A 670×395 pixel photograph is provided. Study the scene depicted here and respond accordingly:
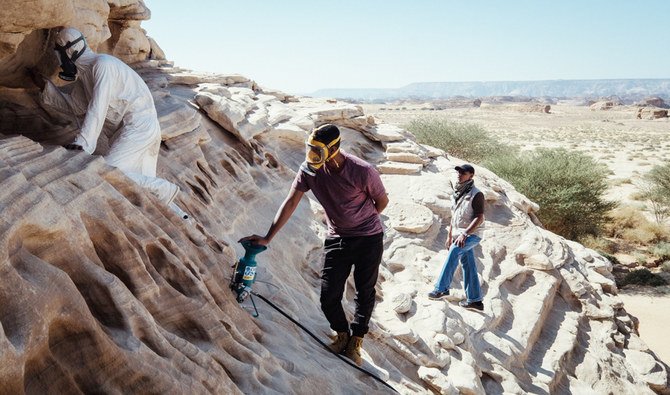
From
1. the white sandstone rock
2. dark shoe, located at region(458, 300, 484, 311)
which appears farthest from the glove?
the white sandstone rock

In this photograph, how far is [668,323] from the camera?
12.2m

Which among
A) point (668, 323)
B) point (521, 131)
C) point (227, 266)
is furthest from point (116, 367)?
point (521, 131)

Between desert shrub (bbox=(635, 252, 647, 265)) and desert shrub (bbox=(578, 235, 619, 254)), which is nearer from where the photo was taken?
desert shrub (bbox=(635, 252, 647, 265))

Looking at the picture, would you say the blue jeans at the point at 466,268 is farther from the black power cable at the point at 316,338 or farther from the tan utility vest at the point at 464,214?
the black power cable at the point at 316,338

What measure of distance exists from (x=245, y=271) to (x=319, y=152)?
1.06m

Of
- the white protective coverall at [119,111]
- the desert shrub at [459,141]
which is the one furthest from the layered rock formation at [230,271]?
the desert shrub at [459,141]

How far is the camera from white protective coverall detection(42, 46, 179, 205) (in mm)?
4004

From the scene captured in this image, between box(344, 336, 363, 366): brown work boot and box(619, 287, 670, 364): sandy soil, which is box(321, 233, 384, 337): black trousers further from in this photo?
box(619, 287, 670, 364): sandy soil

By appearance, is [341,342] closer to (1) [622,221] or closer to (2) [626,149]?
(1) [622,221]

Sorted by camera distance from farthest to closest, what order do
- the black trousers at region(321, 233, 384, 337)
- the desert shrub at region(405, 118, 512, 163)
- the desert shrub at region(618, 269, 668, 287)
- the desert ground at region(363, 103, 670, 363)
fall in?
the desert shrub at region(405, 118, 512, 163) → the desert shrub at region(618, 269, 668, 287) → the desert ground at region(363, 103, 670, 363) → the black trousers at region(321, 233, 384, 337)

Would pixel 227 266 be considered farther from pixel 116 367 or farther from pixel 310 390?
pixel 116 367

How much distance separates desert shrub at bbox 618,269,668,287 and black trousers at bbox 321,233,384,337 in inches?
501

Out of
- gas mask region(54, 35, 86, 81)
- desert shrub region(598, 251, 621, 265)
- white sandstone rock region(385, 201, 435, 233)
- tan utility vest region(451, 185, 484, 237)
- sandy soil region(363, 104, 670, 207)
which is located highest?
gas mask region(54, 35, 86, 81)

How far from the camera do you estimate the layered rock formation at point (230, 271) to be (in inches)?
105
